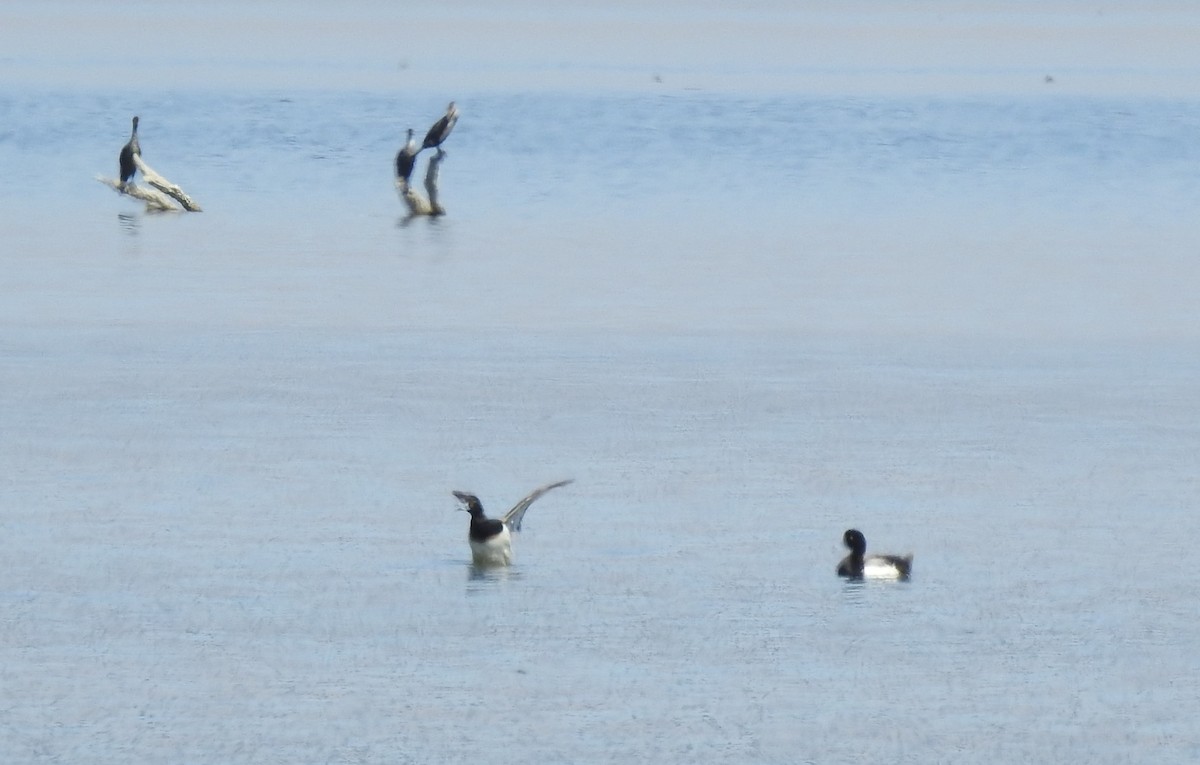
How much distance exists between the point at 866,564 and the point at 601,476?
6.65ft

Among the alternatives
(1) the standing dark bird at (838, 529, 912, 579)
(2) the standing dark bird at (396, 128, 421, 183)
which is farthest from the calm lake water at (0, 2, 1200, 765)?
(2) the standing dark bird at (396, 128, 421, 183)

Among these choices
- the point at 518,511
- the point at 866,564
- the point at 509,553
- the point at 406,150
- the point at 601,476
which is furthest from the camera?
the point at 406,150

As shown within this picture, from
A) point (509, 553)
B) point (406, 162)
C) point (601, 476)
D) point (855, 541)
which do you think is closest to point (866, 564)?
point (855, 541)

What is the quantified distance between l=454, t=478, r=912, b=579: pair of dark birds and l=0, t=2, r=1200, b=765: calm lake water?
9 cm

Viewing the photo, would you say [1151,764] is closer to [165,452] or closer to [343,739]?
[343,739]

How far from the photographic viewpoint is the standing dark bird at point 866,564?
8625 mm

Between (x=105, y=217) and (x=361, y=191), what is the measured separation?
507 cm

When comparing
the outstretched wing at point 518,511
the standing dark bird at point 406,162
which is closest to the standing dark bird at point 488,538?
the outstretched wing at point 518,511

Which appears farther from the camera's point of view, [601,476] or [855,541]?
[601,476]

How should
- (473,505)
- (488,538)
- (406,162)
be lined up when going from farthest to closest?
(406,162), (473,505), (488,538)

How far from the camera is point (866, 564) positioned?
28.5ft

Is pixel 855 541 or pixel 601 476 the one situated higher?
pixel 601 476

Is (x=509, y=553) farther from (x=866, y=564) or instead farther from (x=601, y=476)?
(x=601, y=476)

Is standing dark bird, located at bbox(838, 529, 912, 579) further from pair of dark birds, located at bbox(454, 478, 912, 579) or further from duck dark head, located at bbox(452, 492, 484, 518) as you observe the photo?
duck dark head, located at bbox(452, 492, 484, 518)
